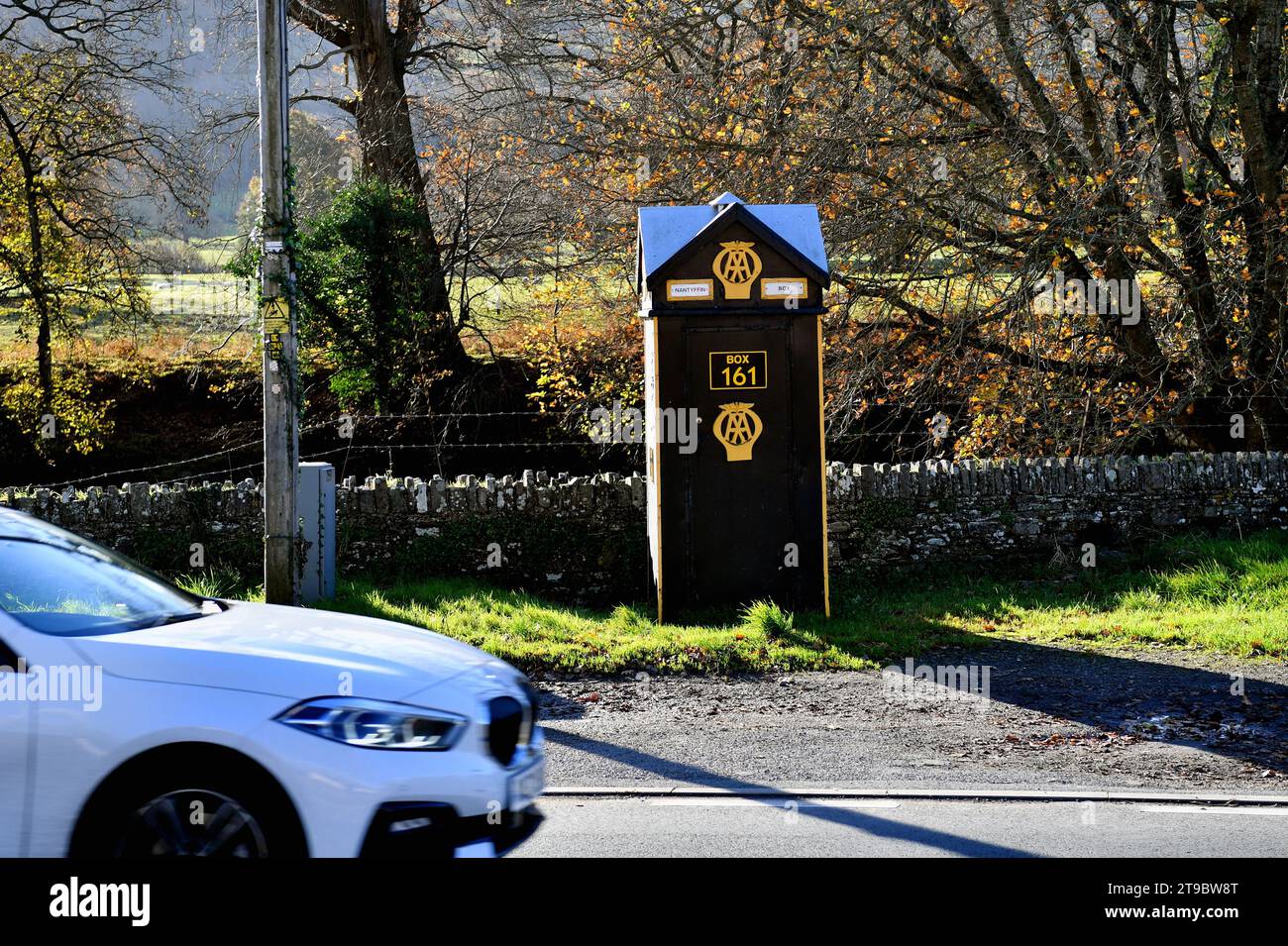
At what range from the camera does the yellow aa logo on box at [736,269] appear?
9992 mm

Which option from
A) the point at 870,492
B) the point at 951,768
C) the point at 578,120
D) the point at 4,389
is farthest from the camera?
the point at 4,389

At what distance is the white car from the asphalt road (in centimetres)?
105

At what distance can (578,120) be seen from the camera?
1730 cm

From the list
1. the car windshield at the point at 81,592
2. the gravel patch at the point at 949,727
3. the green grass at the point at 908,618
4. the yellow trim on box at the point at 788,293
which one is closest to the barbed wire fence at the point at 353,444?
the green grass at the point at 908,618

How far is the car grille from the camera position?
4.50m

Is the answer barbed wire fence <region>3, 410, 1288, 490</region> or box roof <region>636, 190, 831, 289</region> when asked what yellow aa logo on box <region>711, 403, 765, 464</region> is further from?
barbed wire fence <region>3, 410, 1288, 490</region>

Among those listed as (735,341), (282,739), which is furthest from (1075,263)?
(282,739)

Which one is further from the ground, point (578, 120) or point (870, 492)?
point (578, 120)

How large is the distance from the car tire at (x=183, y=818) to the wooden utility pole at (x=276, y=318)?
5482mm

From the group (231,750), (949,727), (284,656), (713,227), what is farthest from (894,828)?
(713,227)

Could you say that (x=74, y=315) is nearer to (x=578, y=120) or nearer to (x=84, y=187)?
(x=84, y=187)

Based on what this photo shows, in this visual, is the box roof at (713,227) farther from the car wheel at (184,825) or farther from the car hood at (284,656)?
the car wheel at (184,825)

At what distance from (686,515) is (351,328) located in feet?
31.5

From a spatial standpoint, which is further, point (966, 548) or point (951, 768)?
point (966, 548)
